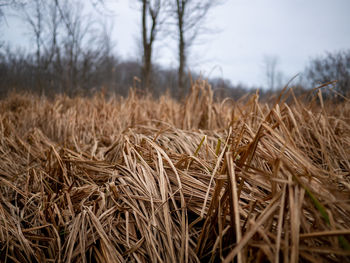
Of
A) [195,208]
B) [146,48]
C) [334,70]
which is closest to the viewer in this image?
[195,208]

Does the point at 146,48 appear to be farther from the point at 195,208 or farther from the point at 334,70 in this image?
the point at 195,208

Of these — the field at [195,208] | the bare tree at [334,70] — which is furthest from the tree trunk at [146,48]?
the field at [195,208]

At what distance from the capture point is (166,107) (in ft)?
5.76

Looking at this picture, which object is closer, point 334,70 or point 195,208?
point 195,208

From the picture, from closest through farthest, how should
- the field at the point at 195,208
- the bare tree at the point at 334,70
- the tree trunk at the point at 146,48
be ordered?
the field at the point at 195,208, the bare tree at the point at 334,70, the tree trunk at the point at 146,48

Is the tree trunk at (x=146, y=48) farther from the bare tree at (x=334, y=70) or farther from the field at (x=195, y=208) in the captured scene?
the field at (x=195, y=208)

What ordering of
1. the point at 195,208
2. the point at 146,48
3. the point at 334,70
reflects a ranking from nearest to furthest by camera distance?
the point at 195,208 < the point at 334,70 < the point at 146,48

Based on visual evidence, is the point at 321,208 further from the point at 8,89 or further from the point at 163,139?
the point at 8,89

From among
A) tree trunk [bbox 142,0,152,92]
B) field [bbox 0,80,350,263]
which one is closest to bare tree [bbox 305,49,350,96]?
field [bbox 0,80,350,263]

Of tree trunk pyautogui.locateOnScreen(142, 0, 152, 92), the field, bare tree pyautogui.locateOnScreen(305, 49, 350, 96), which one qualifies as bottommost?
the field

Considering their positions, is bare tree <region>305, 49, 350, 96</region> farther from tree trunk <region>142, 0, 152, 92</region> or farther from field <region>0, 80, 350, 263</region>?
tree trunk <region>142, 0, 152, 92</region>

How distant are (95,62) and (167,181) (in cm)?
1040

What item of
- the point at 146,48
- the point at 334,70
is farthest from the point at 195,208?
the point at 146,48

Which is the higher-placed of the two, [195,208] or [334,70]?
[334,70]
